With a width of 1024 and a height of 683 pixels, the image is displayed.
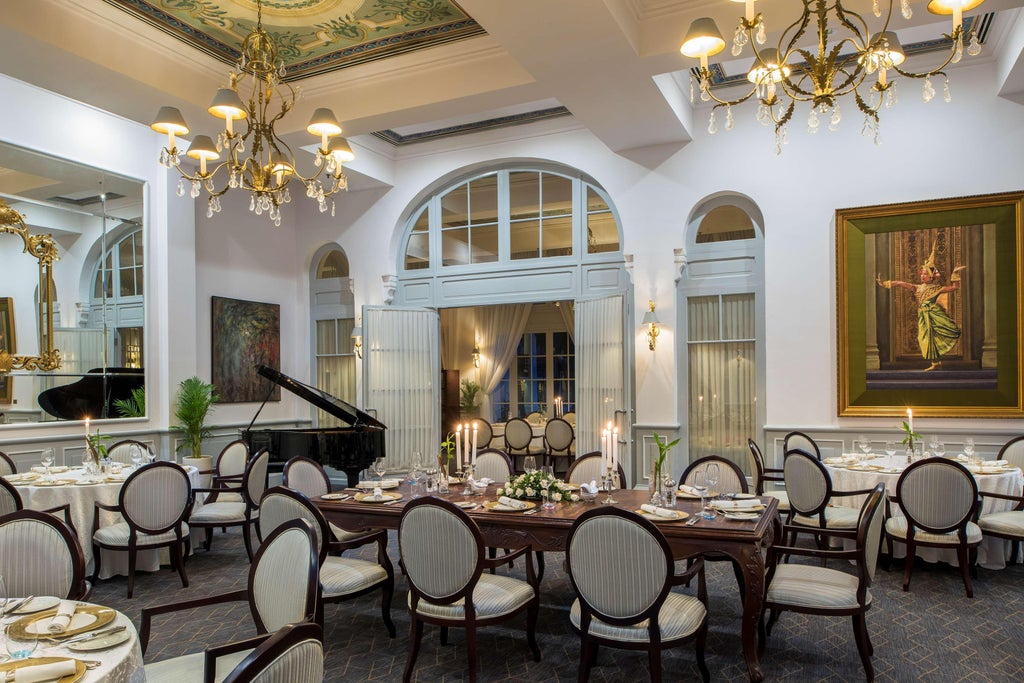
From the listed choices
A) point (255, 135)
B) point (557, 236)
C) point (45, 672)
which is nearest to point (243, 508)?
point (255, 135)

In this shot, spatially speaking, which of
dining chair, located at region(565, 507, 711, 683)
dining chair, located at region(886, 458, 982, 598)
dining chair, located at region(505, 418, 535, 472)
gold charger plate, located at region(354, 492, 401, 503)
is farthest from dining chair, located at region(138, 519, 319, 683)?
dining chair, located at region(505, 418, 535, 472)

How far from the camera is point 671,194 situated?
8.09 metres

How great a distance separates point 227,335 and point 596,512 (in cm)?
721

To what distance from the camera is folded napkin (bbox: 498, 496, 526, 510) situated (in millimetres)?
4238

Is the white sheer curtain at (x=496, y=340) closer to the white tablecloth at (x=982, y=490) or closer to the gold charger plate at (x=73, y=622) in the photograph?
the white tablecloth at (x=982, y=490)

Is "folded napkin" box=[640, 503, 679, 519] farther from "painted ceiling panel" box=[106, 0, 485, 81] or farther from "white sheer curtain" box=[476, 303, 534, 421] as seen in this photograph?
"white sheer curtain" box=[476, 303, 534, 421]

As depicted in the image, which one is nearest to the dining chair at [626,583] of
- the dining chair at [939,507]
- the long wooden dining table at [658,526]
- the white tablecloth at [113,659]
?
the long wooden dining table at [658,526]

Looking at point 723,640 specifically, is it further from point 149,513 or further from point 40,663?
point 149,513

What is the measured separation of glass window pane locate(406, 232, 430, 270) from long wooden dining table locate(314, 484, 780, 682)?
523 cm

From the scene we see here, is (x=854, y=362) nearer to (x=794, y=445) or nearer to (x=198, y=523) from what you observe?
(x=794, y=445)

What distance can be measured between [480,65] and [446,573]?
4702mm

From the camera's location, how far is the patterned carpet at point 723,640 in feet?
12.3

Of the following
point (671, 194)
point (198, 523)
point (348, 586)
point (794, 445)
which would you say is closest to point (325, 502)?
point (348, 586)

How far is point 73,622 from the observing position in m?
2.44
